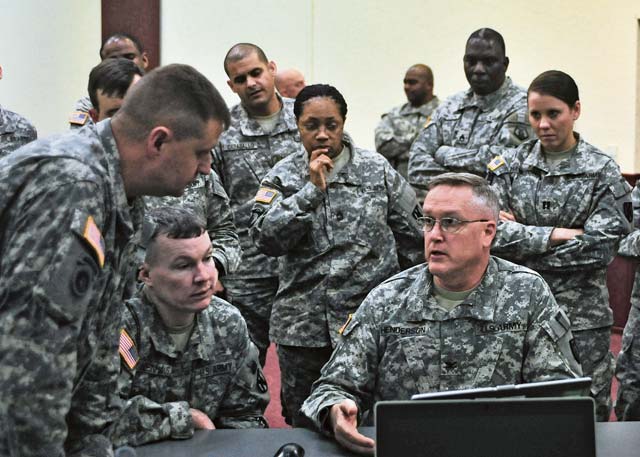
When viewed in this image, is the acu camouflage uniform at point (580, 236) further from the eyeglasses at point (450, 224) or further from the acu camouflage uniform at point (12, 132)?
the acu camouflage uniform at point (12, 132)

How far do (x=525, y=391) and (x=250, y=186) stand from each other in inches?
97.6

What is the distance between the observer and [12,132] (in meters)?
4.41

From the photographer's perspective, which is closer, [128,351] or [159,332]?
[128,351]

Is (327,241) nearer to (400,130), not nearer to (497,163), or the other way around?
(497,163)

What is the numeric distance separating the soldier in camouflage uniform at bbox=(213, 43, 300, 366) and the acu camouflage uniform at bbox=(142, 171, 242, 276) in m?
0.52

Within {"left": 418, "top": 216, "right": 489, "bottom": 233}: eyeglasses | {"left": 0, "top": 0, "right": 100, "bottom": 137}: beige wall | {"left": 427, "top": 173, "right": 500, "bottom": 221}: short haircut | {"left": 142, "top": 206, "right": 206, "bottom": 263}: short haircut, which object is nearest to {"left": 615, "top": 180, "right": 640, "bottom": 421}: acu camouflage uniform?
{"left": 427, "top": 173, "right": 500, "bottom": 221}: short haircut

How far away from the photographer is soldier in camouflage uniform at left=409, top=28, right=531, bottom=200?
4.45 meters

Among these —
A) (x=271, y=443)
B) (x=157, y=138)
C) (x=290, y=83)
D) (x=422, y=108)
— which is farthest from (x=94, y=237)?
(x=422, y=108)

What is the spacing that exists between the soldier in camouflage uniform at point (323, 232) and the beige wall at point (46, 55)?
12.8 feet

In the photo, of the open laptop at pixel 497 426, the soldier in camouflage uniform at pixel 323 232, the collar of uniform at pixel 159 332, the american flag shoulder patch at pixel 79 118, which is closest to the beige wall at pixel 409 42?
the american flag shoulder patch at pixel 79 118

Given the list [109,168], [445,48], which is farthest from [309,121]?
[445,48]

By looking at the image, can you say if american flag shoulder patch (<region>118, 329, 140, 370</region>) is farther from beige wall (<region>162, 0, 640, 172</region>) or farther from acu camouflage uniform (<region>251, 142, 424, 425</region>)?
beige wall (<region>162, 0, 640, 172</region>)

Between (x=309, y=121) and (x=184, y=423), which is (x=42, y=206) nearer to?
(x=184, y=423)

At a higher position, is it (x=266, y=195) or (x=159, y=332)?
(x=266, y=195)
